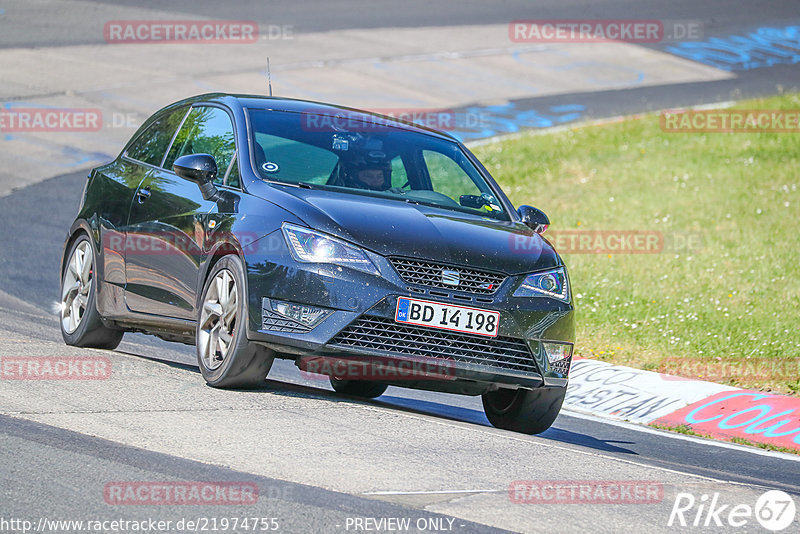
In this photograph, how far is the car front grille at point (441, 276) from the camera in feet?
22.4

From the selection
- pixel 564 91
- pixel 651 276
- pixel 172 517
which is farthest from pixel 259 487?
pixel 564 91

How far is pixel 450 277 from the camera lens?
691 cm

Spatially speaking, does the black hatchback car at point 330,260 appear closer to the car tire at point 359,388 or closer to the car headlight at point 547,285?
the car headlight at point 547,285

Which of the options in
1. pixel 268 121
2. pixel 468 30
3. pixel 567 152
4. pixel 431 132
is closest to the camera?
pixel 268 121

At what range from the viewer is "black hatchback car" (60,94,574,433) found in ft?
22.3

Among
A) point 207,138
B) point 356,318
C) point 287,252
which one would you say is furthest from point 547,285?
point 207,138

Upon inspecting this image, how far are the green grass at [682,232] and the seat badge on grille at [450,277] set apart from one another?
4120 mm

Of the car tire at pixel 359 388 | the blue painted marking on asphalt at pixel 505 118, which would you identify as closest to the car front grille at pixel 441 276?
the car tire at pixel 359 388

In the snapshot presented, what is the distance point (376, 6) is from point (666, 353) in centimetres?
2238

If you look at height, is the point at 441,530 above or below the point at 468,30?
below

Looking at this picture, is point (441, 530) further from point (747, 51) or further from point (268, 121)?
point (747, 51)

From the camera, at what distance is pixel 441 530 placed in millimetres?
4727

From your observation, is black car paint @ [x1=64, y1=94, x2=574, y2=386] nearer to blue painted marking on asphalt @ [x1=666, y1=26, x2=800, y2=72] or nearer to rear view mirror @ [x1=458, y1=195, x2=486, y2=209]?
rear view mirror @ [x1=458, y1=195, x2=486, y2=209]

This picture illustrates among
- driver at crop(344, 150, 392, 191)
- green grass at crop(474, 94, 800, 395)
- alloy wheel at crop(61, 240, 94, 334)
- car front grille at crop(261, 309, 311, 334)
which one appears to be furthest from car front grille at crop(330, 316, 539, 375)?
green grass at crop(474, 94, 800, 395)
